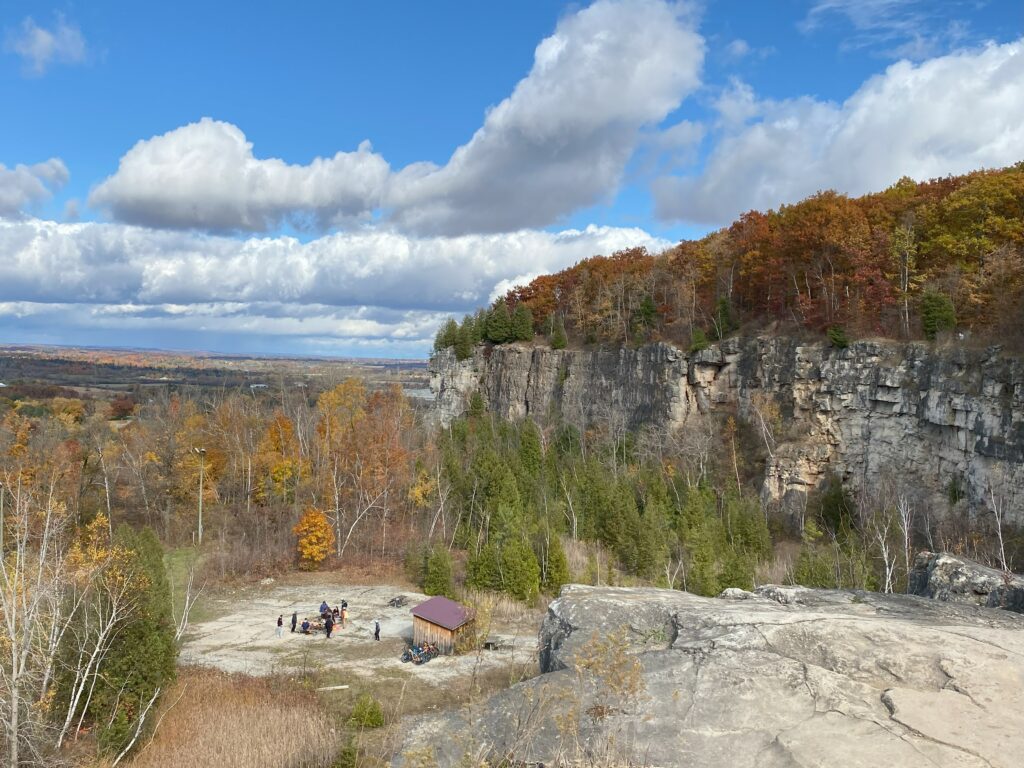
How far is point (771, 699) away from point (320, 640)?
23.5 meters

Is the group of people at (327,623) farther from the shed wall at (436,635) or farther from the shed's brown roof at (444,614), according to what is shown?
the shed's brown roof at (444,614)

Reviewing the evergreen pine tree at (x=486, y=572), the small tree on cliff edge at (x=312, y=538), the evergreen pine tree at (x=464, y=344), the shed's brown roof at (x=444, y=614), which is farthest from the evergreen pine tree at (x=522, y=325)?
the shed's brown roof at (x=444, y=614)

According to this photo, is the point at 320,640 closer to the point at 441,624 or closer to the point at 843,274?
the point at 441,624

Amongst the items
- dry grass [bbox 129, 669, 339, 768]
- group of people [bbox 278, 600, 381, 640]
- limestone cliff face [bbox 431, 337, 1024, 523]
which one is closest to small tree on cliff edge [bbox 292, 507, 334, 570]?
group of people [bbox 278, 600, 381, 640]

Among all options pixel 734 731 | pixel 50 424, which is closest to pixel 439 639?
pixel 734 731

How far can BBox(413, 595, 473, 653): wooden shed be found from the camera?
23594 millimetres

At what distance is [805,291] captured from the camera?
5134 cm

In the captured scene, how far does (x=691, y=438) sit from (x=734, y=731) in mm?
48469

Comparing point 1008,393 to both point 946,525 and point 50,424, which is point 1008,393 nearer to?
point 946,525

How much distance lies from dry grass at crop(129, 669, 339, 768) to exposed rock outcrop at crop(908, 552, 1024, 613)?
11.2 meters

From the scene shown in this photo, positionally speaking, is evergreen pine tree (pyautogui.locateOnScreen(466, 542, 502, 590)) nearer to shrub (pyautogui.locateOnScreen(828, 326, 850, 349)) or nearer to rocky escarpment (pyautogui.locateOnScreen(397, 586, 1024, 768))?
rocky escarpment (pyautogui.locateOnScreen(397, 586, 1024, 768))

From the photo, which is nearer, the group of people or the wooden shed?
the wooden shed

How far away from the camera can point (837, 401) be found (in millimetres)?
44438

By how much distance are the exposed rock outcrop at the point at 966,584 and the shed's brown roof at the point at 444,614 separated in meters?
15.5
